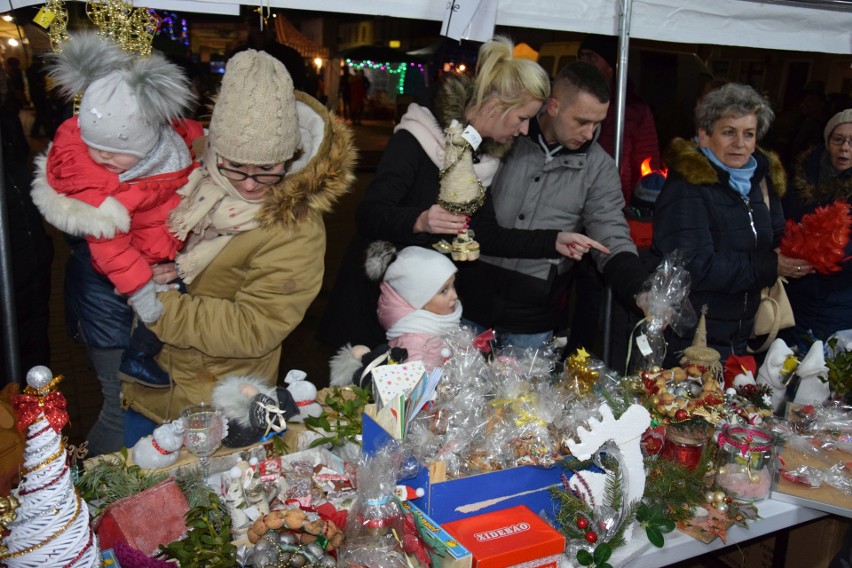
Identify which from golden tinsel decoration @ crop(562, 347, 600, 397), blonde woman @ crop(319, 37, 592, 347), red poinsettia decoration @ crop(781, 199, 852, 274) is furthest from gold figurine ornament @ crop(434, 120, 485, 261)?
red poinsettia decoration @ crop(781, 199, 852, 274)

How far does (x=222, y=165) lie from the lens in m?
2.18

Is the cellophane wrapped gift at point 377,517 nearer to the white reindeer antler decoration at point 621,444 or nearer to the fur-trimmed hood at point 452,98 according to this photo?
the white reindeer antler decoration at point 621,444

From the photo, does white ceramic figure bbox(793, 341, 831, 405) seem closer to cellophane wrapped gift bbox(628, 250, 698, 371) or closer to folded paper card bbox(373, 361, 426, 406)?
cellophane wrapped gift bbox(628, 250, 698, 371)

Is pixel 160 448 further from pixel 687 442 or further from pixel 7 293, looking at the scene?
pixel 687 442

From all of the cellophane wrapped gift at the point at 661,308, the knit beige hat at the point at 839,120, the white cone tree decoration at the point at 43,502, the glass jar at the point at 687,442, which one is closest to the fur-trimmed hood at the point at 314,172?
the white cone tree decoration at the point at 43,502

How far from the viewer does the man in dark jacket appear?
2.96 metres

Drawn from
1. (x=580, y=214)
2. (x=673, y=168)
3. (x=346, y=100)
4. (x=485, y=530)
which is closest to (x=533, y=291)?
(x=580, y=214)

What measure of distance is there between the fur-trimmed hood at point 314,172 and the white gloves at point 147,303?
0.40 m

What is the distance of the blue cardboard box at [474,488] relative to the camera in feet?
5.84

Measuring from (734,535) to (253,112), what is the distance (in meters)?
1.80

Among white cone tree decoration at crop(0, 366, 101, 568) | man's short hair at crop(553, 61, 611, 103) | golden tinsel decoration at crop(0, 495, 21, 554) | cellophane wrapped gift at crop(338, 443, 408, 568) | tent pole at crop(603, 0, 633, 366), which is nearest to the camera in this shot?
golden tinsel decoration at crop(0, 495, 21, 554)

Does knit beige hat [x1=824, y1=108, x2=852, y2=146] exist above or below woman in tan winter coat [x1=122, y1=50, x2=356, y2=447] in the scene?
above

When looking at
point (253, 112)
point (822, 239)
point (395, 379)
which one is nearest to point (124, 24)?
point (253, 112)

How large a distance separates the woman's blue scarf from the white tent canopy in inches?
26.1
